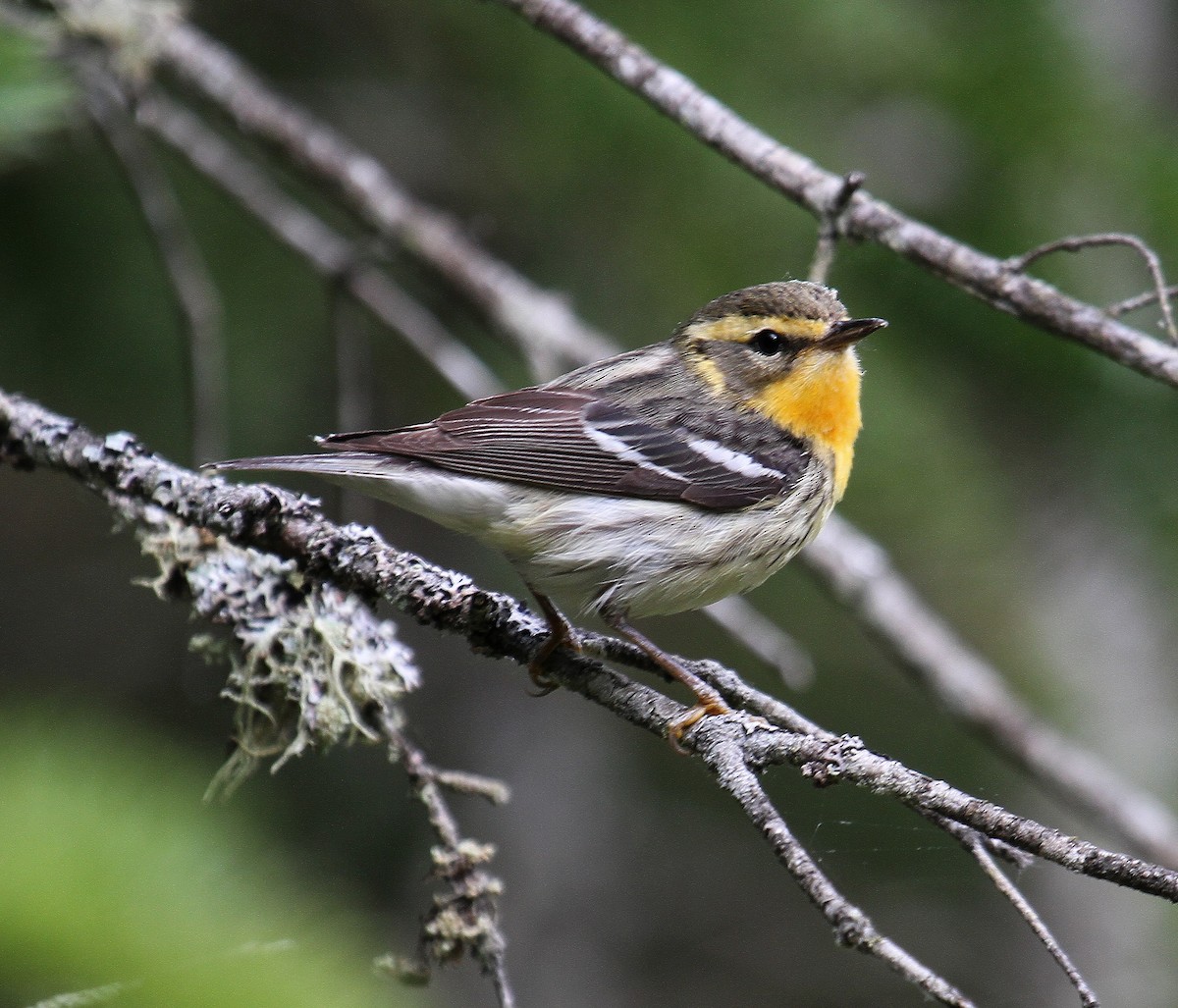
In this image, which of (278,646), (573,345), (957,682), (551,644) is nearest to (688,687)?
(551,644)

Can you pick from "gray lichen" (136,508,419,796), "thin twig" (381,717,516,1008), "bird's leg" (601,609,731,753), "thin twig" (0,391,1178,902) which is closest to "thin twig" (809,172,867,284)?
"bird's leg" (601,609,731,753)

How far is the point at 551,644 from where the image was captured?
3.13 meters

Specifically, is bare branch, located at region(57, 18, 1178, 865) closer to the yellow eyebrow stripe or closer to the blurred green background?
the blurred green background

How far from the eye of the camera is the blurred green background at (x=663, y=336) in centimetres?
428

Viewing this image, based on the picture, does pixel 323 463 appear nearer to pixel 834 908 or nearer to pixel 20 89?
pixel 20 89

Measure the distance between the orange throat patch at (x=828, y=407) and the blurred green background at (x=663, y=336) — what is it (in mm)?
532

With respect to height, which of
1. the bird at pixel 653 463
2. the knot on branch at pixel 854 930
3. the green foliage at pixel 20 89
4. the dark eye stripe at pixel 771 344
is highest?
the dark eye stripe at pixel 771 344

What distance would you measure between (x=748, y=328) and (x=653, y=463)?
2.17 feet

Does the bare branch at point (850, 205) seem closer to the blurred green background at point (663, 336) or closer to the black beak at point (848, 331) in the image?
the black beak at point (848, 331)

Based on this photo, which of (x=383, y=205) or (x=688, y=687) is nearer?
(x=688, y=687)

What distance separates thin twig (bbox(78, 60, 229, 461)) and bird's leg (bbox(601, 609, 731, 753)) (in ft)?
5.34

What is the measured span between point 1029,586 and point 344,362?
3254 mm

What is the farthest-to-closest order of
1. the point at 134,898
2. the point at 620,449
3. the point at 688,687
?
1. the point at 620,449
2. the point at 688,687
3. the point at 134,898

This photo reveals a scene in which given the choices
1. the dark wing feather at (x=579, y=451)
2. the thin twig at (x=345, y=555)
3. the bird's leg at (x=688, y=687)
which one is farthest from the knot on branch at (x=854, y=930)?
the dark wing feather at (x=579, y=451)
